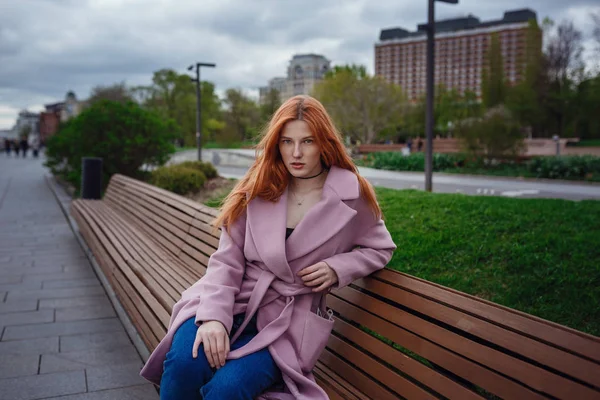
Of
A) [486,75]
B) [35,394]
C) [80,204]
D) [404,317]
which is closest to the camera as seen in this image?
[404,317]

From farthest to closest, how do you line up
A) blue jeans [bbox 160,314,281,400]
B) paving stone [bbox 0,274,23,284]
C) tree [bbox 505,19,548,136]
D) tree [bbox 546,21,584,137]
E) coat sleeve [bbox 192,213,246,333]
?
1. tree [bbox 505,19,548,136]
2. tree [bbox 546,21,584,137]
3. paving stone [bbox 0,274,23,284]
4. coat sleeve [bbox 192,213,246,333]
5. blue jeans [bbox 160,314,281,400]

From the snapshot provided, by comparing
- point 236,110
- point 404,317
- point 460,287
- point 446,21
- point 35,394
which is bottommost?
point 35,394

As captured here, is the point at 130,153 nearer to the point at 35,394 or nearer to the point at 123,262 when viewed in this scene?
the point at 123,262

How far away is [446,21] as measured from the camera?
14100 cm

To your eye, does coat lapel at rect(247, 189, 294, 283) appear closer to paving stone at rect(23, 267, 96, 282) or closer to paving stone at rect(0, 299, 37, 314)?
paving stone at rect(0, 299, 37, 314)

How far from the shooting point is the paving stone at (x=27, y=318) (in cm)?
492

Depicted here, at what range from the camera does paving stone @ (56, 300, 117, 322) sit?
199 inches

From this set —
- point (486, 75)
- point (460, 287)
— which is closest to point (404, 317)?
point (460, 287)

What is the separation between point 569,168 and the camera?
1895 centimetres

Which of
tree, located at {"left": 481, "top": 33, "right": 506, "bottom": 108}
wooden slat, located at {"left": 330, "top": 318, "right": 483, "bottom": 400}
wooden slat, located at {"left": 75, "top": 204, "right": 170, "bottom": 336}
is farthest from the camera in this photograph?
tree, located at {"left": 481, "top": 33, "right": 506, "bottom": 108}

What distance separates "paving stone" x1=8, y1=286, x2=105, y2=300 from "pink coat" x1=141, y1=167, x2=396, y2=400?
362 centimetres

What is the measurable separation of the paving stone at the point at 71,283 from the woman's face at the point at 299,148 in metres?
4.30

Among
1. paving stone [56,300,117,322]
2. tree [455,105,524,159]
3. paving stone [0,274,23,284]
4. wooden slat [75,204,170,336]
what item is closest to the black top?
wooden slat [75,204,170,336]

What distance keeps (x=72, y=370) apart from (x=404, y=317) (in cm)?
258
